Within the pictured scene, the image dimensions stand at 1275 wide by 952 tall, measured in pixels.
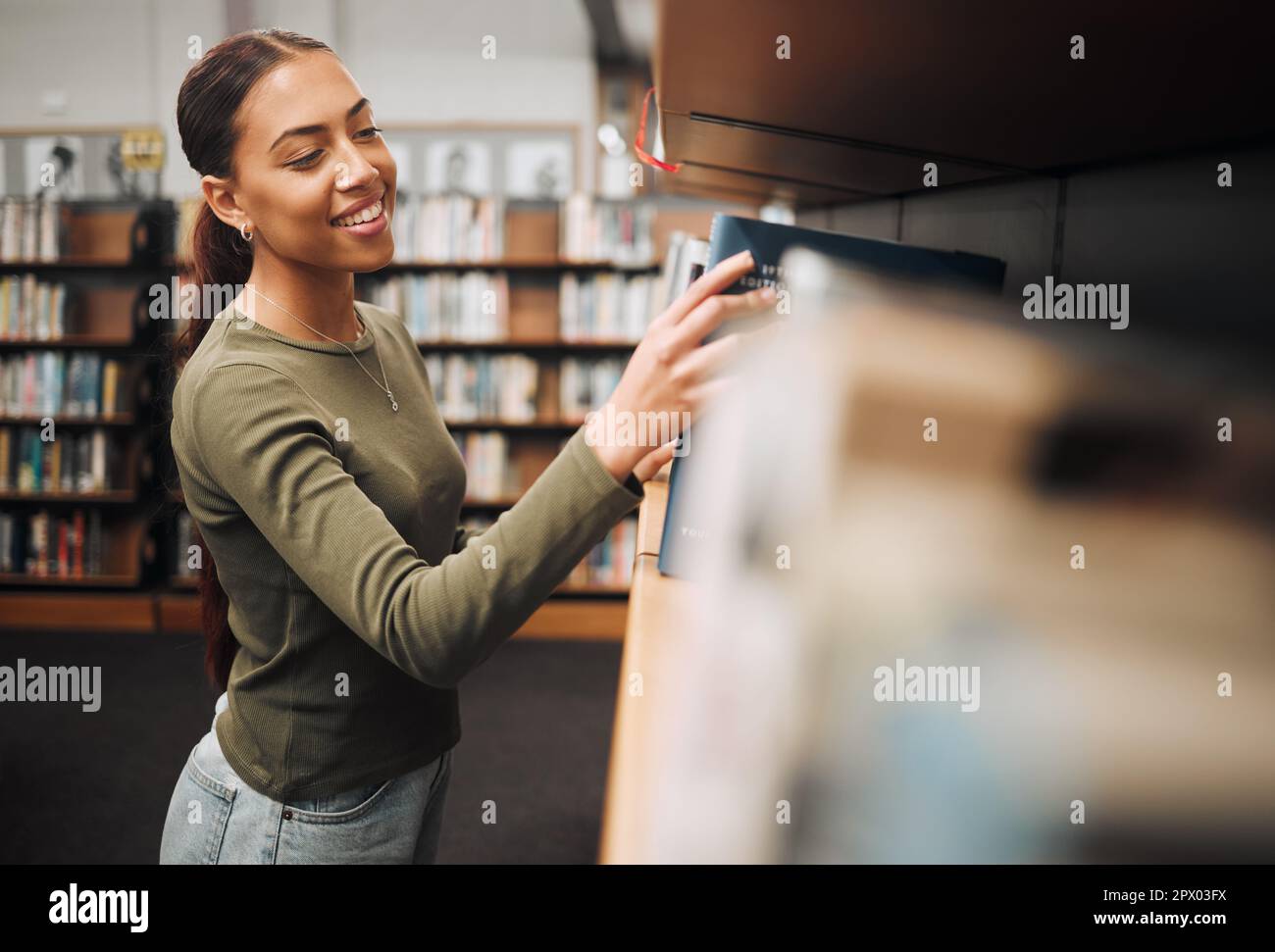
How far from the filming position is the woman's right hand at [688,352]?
521mm

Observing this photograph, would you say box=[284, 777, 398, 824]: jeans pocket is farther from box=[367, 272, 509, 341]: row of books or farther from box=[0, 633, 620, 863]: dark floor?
box=[367, 272, 509, 341]: row of books

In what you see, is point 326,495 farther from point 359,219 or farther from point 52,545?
point 52,545

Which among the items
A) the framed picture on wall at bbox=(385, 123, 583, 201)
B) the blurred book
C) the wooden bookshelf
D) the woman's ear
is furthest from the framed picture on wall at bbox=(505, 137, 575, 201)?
the blurred book

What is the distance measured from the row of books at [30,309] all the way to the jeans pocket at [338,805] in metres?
3.80

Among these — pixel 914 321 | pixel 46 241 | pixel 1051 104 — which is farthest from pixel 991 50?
pixel 46 241

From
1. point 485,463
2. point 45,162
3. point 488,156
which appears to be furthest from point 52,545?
point 488,156

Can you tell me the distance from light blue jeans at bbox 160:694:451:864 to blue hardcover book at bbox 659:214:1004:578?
0.39m

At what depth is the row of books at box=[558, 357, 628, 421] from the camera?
3.77 meters

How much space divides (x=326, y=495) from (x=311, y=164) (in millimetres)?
314

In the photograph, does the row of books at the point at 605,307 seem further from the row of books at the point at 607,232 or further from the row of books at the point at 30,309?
the row of books at the point at 30,309

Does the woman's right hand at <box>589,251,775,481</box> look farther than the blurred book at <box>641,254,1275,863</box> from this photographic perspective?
Yes
